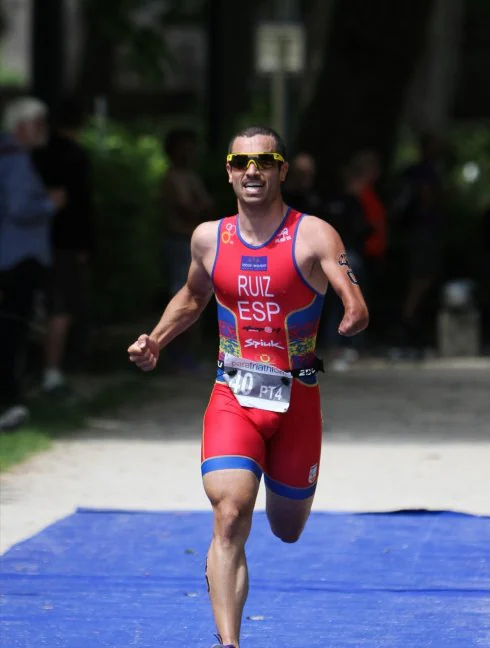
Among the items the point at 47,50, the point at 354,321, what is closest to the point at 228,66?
the point at 47,50

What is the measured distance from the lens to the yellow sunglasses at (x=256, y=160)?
240 inches

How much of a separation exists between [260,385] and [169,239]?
8832mm

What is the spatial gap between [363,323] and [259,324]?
18.2 inches

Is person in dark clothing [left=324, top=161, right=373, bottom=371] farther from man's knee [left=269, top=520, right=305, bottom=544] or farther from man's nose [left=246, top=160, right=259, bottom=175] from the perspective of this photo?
man's nose [left=246, top=160, right=259, bottom=175]

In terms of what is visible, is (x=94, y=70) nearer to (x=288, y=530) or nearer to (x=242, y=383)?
(x=288, y=530)

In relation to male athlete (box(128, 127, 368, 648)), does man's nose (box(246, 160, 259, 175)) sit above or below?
above

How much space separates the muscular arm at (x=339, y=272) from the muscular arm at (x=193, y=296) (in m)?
0.38

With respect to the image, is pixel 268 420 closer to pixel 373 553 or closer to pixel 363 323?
pixel 363 323

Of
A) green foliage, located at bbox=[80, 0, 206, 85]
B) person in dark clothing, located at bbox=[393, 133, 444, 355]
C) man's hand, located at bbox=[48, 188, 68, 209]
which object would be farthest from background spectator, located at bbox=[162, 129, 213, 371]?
green foliage, located at bbox=[80, 0, 206, 85]

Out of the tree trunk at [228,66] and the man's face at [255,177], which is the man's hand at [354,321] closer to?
the man's face at [255,177]

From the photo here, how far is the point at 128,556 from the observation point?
7.93 metres

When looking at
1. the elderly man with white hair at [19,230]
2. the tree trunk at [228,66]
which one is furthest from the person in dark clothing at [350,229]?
the tree trunk at [228,66]

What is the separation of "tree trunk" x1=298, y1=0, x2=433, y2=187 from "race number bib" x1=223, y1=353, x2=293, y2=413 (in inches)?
521

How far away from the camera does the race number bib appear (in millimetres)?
6074
